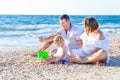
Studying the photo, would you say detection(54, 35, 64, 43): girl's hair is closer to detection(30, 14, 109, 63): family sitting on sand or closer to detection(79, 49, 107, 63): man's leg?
detection(30, 14, 109, 63): family sitting on sand

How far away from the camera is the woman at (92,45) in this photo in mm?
7348

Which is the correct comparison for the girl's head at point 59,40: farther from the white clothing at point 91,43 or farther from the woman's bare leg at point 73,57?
the white clothing at point 91,43

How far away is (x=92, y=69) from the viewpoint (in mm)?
7078

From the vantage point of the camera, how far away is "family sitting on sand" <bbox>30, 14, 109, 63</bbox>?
738 centimetres

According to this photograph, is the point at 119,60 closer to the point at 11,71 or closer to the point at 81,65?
the point at 81,65

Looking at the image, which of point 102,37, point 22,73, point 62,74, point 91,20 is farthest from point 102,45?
point 22,73

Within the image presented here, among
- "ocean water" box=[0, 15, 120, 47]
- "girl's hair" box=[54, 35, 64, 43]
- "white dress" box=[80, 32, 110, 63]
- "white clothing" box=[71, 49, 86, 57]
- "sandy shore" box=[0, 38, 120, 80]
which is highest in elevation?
"girl's hair" box=[54, 35, 64, 43]

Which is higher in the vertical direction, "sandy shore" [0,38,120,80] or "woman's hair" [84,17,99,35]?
"woman's hair" [84,17,99,35]

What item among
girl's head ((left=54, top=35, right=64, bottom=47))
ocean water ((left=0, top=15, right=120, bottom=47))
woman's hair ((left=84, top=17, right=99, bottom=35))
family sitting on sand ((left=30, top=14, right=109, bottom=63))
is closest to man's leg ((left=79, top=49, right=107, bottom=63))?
family sitting on sand ((left=30, top=14, right=109, bottom=63))

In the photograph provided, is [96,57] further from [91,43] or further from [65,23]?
[65,23]

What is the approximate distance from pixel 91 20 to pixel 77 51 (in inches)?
34.8

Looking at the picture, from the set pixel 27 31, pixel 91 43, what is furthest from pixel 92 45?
pixel 27 31

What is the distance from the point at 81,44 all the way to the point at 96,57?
Answer: 28.8 inches

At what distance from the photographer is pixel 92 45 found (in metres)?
7.49
